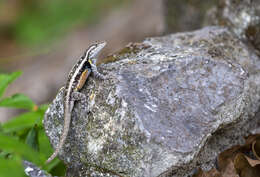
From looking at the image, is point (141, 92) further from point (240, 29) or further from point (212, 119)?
point (240, 29)

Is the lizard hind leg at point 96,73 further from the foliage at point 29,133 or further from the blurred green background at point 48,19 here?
the blurred green background at point 48,19

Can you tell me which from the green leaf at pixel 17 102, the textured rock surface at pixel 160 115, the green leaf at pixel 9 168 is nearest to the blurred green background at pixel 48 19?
the green leaf at pixel 17 102

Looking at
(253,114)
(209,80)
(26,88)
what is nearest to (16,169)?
(209,80)

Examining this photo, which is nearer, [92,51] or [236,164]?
[236,164]

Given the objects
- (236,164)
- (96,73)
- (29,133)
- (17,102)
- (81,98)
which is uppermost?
(96,73)

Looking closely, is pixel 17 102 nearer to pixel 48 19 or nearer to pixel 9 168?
pixel 9 168

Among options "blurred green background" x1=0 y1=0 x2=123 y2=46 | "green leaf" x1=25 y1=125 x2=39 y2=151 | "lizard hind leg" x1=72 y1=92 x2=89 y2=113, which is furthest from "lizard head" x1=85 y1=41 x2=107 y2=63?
"blurred green background" x1=0 y1=0 x2=123 y2=46

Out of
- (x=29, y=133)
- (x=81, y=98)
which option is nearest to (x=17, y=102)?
(x=29, y=133)
